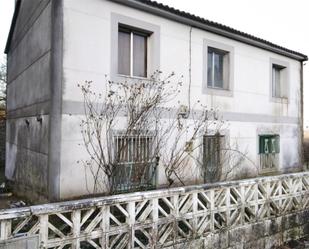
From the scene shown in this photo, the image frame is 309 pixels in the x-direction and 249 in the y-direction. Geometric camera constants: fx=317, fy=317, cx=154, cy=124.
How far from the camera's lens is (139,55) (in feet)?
28.6

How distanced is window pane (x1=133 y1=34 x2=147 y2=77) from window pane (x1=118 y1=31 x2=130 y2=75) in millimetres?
223

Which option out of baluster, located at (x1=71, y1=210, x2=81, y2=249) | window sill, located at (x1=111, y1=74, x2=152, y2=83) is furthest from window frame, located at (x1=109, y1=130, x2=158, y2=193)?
baluster, located at (x1=71, y1=210, x2=81, y2=249)

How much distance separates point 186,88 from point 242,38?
3.23 metres

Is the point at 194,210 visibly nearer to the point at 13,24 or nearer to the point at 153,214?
the point at 153,214

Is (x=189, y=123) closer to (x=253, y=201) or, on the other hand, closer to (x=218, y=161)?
(x=218, y=161)

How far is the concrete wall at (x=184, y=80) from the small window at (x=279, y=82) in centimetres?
31

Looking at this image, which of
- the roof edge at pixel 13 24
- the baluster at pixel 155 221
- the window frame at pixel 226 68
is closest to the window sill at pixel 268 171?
the window frame at pixel 226 68

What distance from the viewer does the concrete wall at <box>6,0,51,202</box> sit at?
768 centimetres

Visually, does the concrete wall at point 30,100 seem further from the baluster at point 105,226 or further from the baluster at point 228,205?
the baluster at point 228,205

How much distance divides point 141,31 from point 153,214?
5.22 meters

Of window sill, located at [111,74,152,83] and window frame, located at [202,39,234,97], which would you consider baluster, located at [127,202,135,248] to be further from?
window frame, located at [202,39,234,97]

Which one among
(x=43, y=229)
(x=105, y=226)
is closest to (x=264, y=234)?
(x=105, y=226)

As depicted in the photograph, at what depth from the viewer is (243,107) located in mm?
11266

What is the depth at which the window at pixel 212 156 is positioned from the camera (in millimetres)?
10008
